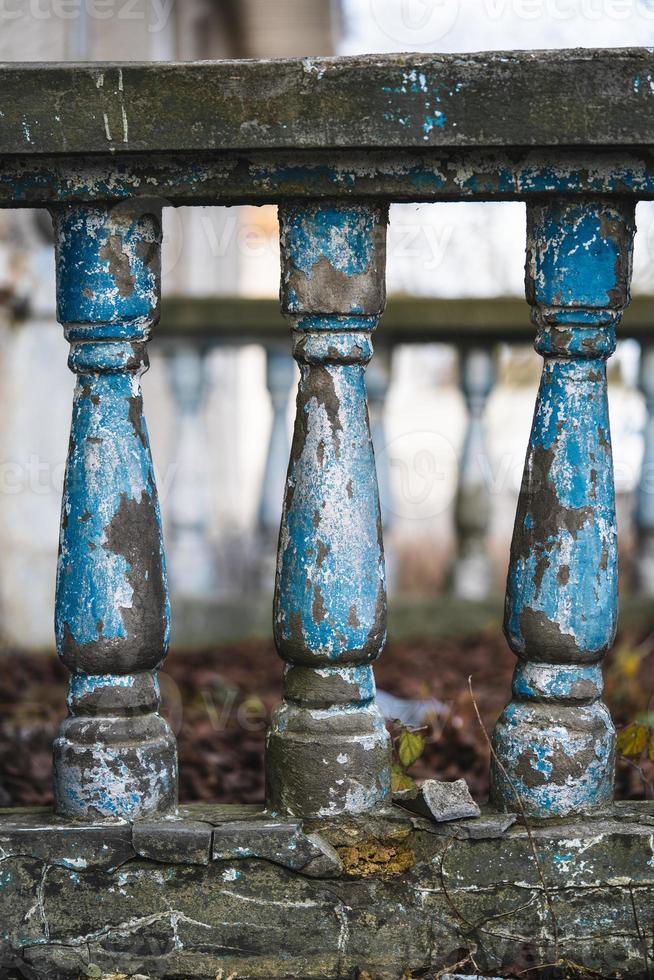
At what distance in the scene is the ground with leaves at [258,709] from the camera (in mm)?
2311

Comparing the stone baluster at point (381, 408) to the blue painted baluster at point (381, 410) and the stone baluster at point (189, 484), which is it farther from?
the stone baluster at point (189, 484)

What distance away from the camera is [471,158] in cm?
143

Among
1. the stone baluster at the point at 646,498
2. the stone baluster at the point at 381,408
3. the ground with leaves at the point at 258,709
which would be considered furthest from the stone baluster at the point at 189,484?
the stone baluster at the point at 646,498

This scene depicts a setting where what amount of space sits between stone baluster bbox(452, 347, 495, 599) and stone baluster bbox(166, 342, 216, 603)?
1.06m

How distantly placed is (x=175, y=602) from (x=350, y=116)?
3176 millimetres

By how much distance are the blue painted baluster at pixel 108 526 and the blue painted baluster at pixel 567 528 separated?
0.53 m

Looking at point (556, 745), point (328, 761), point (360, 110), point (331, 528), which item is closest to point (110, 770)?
point (328, 761)

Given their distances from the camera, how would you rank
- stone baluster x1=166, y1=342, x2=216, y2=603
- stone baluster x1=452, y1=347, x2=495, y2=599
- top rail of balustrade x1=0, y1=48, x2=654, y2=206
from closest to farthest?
1. top rail of balustrade x1=0, y1=48, x2=654, y2=206
2. stone baluster x1=452, y1=347, x2=495, y2=599
3. stone baluster x1=166, y1=342, x2=216, y2=603

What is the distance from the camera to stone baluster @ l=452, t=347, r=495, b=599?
4266mm

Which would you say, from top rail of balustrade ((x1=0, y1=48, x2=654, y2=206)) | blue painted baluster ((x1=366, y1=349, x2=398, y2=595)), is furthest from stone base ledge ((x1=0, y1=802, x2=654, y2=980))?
blue painted baluster ((x1=366, y1=349, x2=398, y2=595))

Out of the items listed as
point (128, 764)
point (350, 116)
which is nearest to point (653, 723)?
point (128, 764)

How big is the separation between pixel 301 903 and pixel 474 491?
3008 millimetres

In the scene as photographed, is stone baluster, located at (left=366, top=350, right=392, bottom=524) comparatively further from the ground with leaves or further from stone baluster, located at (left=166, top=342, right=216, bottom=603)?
stone baluster, located at (left=166, top=342, right=216, bottom=603)

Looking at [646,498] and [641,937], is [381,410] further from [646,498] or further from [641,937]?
[641,937]
